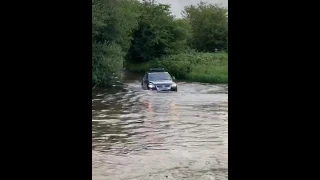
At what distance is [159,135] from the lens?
9844 millimetres

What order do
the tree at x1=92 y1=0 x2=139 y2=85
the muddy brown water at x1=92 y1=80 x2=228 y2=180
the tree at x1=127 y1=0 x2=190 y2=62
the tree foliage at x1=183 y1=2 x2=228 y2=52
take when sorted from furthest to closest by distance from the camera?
1. the tree foliage at x1=183 y1=2 x2=228 y2=52
2. the tree at x1=127 y1=0 x2=190 y2=62
3. the tree at x1=92 y1=0 x2=139 y2=85
4. the muddy brown water at x1=92 y1=80 x2=228 y2=180

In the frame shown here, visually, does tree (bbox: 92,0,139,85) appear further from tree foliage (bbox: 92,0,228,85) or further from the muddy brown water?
the muddy brown water

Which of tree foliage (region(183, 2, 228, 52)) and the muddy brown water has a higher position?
tree foliage (region(183, 2, 228, 52))

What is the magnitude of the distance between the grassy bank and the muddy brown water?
7.85 ft

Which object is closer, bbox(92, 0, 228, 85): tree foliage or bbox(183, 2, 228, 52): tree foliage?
bbox(92, 0, 228, 85): tree foliage

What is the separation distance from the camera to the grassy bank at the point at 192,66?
782 inches

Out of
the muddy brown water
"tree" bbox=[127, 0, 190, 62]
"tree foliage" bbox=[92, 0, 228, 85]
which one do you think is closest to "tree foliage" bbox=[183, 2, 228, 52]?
"tree foliage" bbox=[92, 0, 228, 85]

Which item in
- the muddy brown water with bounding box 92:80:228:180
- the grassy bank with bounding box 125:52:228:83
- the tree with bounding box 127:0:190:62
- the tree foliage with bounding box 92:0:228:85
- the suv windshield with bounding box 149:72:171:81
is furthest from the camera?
the grassy bank with bounding box 125:52:228:83

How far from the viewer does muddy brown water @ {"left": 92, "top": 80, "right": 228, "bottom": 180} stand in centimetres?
644

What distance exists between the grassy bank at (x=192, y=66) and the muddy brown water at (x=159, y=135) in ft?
7.85

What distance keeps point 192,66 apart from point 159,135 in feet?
35.3
